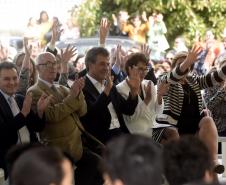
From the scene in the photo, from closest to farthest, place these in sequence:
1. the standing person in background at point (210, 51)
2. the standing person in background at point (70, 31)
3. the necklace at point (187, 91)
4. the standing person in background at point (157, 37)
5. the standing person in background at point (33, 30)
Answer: the necklace at point (187, 91) < the standing person in background at point (210, 51) < the standing person in background at point (33, 30) < the standing person in background at point (157, 37) < the standing person in background at point (70, 31)

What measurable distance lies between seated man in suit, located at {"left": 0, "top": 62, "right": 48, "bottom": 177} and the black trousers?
68cm

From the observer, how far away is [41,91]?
7297 millimetres

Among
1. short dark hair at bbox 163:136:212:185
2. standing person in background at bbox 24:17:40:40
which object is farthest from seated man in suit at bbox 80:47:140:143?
standing person in background at bbox 24:17:40:40

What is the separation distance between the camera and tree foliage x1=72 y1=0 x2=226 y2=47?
20.5 metres

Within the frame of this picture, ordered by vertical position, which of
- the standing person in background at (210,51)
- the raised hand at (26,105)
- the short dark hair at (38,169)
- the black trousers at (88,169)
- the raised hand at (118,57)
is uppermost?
the short dark hair at (38,169)

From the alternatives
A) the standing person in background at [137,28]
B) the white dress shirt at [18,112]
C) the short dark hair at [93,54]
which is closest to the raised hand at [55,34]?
the short dark hair at [93,54]

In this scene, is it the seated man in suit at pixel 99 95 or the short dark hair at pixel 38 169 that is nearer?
the short dark hair at pixel 38 169

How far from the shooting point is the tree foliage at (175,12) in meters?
20.5

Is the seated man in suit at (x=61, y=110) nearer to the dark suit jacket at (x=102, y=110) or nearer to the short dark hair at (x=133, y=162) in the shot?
the dark suit jacket at (x=102, y=110)

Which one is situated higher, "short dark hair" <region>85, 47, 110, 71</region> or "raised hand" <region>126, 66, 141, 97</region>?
"short dark hair" <region>85, 47, 110, 71</region>

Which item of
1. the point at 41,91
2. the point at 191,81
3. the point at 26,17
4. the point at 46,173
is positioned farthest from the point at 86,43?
the point at 46,173

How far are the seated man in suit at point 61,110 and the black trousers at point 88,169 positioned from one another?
56 millimetres

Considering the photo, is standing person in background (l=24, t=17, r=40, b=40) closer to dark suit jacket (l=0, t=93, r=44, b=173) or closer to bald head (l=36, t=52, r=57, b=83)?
bald head (l=36, t=52, r=57, b=83)

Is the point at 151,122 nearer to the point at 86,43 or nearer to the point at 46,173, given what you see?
the point at 46,173
